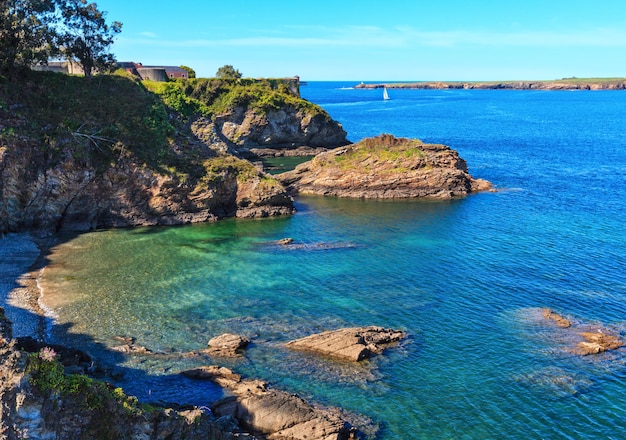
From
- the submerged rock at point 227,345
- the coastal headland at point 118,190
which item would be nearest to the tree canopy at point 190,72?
the coastal headland at point 118,190

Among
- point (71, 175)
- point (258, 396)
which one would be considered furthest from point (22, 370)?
point (71, 175)

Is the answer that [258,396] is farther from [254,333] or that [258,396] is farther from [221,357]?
[254,333]

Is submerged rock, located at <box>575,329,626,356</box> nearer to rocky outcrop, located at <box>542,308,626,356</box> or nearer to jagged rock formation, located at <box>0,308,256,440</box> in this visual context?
rocky outcrop, located at <box>542,308,626,356</box>

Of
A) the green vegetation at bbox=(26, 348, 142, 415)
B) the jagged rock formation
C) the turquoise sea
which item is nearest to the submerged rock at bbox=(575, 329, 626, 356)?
the turquoise sea

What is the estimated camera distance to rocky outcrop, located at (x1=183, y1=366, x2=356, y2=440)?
80.9ft

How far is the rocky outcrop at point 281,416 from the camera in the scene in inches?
971

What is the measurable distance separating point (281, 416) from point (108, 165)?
44.0 m

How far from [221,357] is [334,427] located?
10.7 metres

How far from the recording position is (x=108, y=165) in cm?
5997

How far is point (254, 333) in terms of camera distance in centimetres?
3584

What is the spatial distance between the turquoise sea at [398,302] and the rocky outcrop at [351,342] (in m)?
0.78

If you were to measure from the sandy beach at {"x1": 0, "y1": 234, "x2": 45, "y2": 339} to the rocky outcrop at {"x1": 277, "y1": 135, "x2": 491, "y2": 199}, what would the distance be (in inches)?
1593

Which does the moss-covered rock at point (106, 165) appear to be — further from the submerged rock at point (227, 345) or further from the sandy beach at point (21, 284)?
the submerged rock at point (227, 345)

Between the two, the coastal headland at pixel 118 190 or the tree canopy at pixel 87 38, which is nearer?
the coastal headland at pixel 118 190
